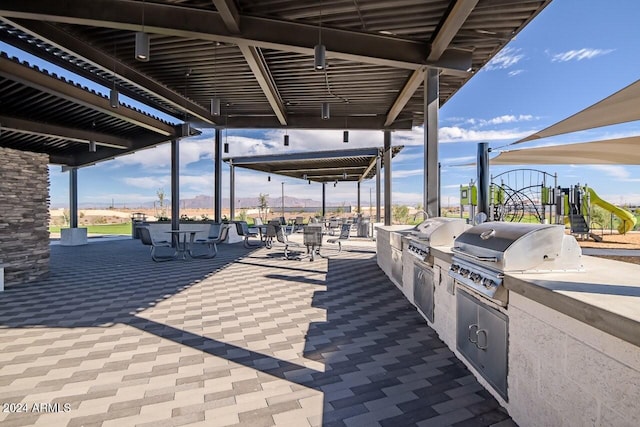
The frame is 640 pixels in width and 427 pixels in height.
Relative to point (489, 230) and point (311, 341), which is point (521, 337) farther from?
Answer: point (311, 341)

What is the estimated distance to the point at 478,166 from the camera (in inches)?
152

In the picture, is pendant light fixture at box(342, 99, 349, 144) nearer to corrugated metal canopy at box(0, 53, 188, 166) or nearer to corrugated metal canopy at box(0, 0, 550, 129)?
corrugated metal canopy at box(0, 0, 550, 129)

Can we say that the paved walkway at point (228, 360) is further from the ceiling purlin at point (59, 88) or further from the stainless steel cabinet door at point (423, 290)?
the ceiling purlin at point (59, 88)

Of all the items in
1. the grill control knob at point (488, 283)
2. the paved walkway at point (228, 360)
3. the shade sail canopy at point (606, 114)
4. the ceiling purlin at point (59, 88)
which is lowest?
the paved walkway at point (228, 360)

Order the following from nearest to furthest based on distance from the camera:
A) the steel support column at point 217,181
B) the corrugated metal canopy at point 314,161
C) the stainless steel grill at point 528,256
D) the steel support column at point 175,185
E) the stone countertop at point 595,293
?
the stone countertop at point 595,293 → the stainless steel grill at point 528,256 → the steel support column at point 175,185 → the steel support column at point 217,181 → the corrugated metal canopy at point 314,161

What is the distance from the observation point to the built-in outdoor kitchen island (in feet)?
3.80

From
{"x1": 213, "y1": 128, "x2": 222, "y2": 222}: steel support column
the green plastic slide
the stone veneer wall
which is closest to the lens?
the stone veneer wall

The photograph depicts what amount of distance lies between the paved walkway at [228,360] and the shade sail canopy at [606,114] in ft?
7.75

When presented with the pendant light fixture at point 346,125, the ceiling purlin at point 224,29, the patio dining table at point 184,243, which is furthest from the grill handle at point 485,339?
the patio dining table at point 184,243

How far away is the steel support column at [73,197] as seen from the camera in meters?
12.3

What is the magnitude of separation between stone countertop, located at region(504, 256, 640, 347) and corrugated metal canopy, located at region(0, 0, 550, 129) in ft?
9.88

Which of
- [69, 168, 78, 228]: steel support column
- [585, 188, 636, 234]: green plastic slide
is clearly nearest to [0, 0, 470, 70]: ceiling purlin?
[585, 188, 636, 234]: green plastic slide

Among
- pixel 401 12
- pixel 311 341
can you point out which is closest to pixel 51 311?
pixel 311 341

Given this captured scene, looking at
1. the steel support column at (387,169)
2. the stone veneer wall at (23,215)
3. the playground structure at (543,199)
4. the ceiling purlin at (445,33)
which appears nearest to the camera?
the ceiling purlin at (445,33)
